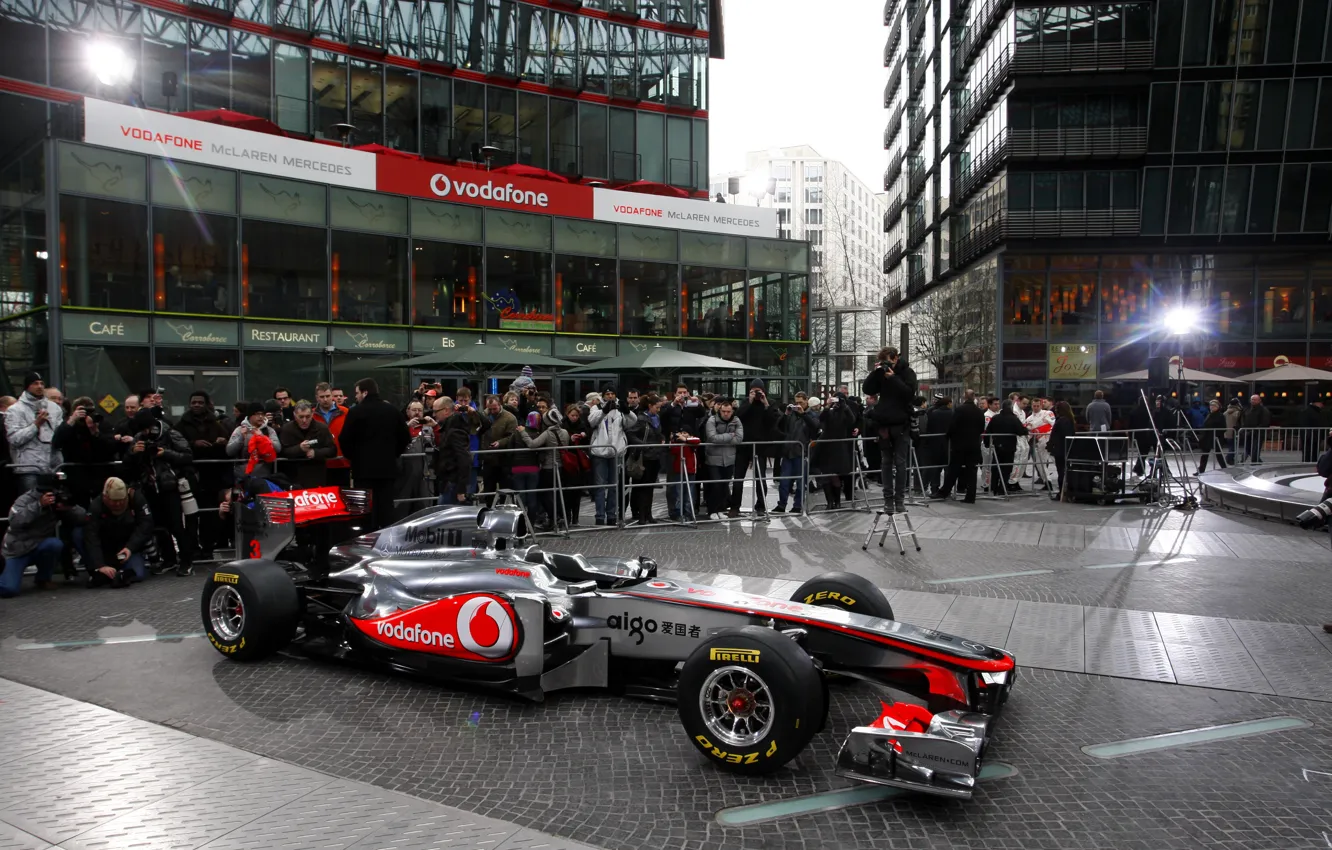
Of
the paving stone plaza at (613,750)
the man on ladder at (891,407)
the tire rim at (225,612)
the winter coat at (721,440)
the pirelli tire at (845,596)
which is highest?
the man on ladder at (891,407)

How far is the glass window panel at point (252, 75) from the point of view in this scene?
2489cm

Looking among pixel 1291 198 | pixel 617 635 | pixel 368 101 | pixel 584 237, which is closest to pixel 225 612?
pixel 617 635

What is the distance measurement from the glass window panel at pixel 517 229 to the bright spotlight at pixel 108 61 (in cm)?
962

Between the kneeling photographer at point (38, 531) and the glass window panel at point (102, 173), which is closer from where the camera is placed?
the kneeling photographer at point (38, 531)

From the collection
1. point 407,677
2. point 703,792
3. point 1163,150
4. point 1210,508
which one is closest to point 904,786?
point 703,792

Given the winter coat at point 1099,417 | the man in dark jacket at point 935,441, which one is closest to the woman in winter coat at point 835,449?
the man in dark jacket at point 935,441

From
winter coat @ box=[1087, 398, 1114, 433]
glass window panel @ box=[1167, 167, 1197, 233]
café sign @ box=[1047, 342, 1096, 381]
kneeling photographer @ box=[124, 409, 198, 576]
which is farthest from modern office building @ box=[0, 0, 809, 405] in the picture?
glass window panel @ box=[1167, 167, 1197, 233]

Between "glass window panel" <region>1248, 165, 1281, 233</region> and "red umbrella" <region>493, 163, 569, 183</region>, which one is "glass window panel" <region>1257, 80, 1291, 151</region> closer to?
"glass window panel" <region>1248, 165, 1281, 233</region>

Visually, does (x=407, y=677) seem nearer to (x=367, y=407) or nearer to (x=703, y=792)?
(x=703, y=792)

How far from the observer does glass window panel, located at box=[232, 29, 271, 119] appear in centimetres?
2489

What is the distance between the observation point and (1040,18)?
35.3 m

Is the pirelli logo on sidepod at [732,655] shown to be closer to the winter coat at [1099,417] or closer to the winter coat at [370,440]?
the winter coat at [370,440]

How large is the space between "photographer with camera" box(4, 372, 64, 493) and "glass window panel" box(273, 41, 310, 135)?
1802 cm

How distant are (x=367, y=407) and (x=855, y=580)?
213 inches
